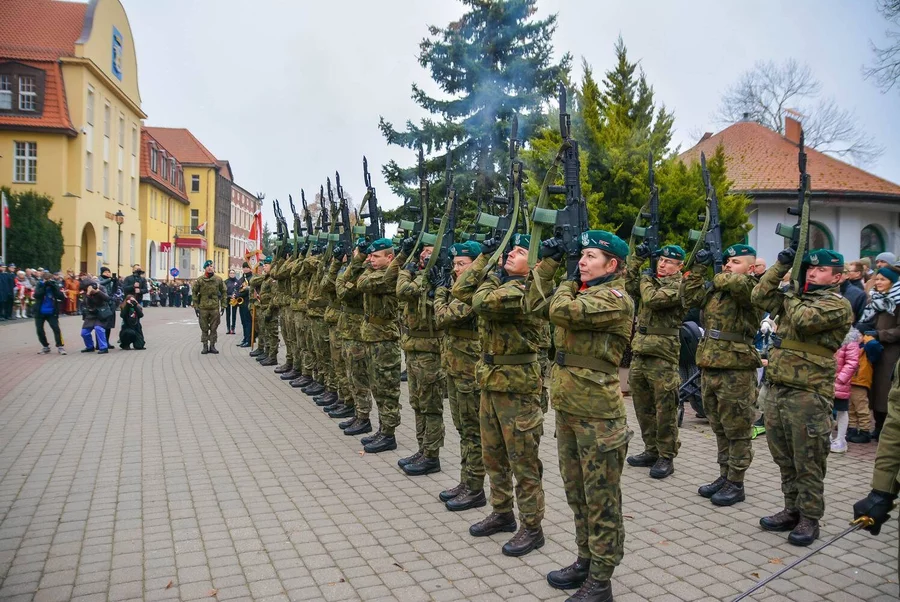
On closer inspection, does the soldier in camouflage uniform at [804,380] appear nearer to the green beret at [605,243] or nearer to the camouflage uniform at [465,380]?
the green beret at [605,243]

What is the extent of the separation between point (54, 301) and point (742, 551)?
1490 cm

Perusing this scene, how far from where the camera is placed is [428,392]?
6.39 metres

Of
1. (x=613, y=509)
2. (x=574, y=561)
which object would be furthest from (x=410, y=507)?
(x=613, y=509)

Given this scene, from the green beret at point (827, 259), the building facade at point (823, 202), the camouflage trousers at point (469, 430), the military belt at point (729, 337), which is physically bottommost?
the camouflage trousers at point (469, 430)

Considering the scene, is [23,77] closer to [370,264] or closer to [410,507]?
[370,264]

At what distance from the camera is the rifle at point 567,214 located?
426cm

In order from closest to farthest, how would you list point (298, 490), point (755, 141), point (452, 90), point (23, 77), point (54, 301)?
point (298, 490), point (54, 301), point (452, 90), point (755, 141), point (23, 77)

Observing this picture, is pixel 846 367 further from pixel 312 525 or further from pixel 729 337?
pixel 312 525

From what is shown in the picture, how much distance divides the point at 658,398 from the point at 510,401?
2334 mm

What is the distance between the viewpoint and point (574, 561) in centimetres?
449

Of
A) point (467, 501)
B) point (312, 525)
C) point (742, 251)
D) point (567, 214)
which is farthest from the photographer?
point (742, 251)

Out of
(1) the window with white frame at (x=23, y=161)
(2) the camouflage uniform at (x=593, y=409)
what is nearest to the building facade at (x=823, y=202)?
(2) the camouflage uniform at (x=593, y=409)

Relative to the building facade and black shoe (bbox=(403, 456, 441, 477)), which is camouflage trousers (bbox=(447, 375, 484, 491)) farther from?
the building facade

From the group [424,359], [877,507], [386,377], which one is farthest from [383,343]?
[877,507]
